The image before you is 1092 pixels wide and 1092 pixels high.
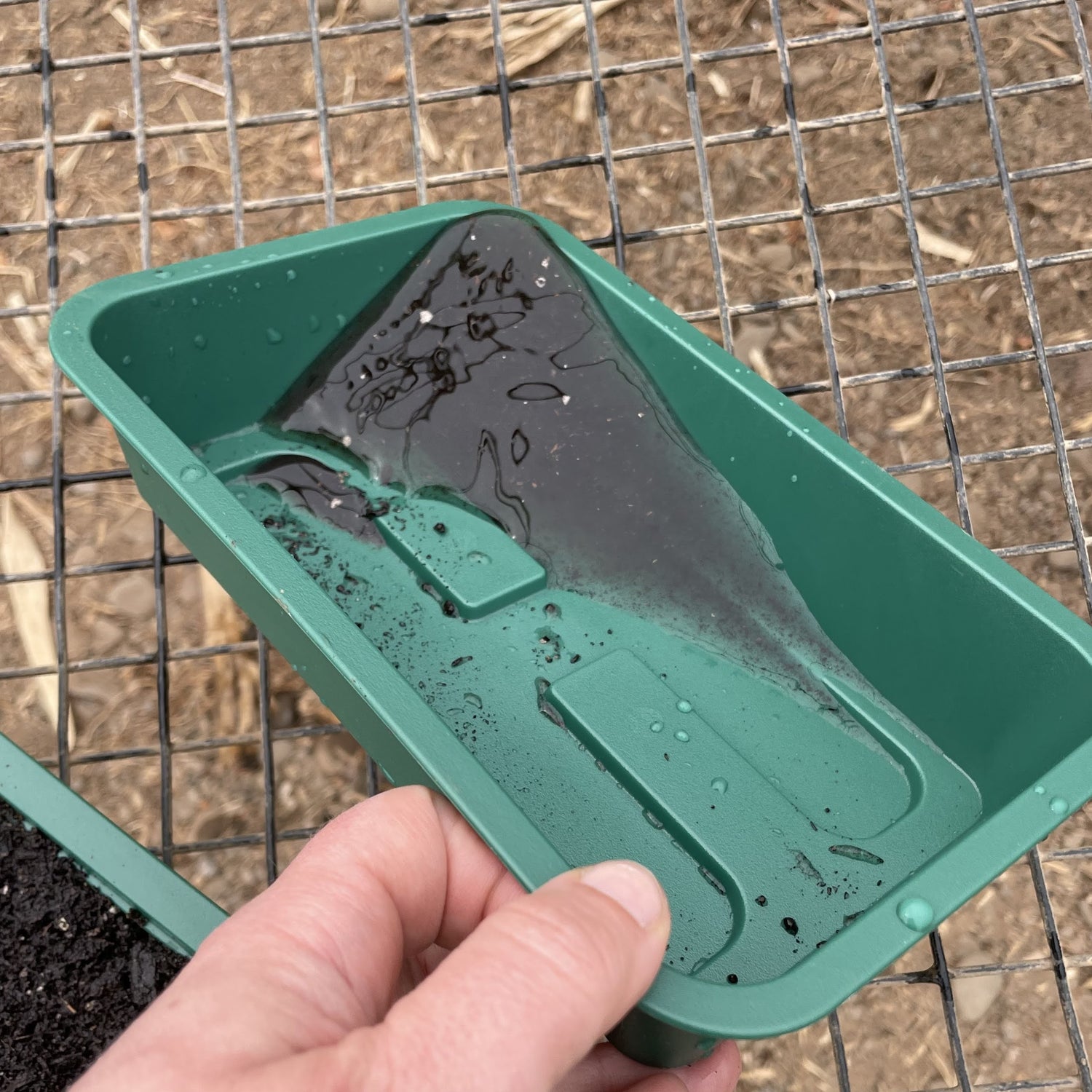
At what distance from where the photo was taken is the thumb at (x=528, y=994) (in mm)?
401

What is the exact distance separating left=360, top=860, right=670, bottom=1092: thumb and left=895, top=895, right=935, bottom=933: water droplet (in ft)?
0.39

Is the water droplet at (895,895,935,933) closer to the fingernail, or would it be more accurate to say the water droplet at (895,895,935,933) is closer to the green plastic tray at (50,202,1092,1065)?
the green plastic tray at (50,202,1092,1065)

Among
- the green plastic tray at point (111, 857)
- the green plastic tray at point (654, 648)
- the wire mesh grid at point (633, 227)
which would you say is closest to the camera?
the green plastic tray at point (654, 648)

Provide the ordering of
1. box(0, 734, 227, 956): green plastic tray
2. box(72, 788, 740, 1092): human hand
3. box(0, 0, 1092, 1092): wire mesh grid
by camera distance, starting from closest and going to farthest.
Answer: box(72, 788, 740, 1092): human hand, box(0, 734, 227, 956): green plastic tray, box(0, 0, 1092, 1092): wire mesh grid

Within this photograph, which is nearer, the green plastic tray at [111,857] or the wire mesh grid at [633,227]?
the green plastic tray at [111,857]

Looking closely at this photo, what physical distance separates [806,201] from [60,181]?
0.68 meters

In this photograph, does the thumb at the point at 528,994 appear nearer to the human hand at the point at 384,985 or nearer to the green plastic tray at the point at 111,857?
the human hand at the point at 384,985

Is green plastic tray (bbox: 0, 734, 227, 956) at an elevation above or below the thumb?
below

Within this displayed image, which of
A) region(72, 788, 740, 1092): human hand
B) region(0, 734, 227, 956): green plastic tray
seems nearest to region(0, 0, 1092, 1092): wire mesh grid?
region(0, 734, 227, 956): green plastic tray

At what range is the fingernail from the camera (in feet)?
1.53

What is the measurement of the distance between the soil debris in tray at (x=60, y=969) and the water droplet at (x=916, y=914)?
542 mm

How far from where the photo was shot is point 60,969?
32.0 inches

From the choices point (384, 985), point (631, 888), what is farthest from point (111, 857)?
point (631, 888)

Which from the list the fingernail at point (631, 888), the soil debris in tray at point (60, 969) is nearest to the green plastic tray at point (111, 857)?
the soil debris in tray at point (60, 969)
